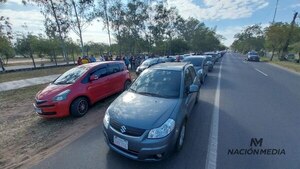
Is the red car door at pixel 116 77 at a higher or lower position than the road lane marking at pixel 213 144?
higher

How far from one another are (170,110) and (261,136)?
2499 millimetres

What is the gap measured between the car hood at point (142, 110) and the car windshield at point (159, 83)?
22 centimetres

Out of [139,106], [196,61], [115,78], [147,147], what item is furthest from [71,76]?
[196,61]

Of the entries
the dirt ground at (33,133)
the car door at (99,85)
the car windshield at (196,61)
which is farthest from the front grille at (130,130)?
the car windshield at (196,61)

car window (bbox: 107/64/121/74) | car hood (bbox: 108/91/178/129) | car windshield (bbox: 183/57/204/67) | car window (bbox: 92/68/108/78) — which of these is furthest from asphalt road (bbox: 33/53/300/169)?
Result: car windshield (bbox: 183/57/204/67)

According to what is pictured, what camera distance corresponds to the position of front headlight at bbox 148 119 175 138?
9.82ft

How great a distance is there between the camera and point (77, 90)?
228 inches

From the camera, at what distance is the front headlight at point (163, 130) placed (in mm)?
2992

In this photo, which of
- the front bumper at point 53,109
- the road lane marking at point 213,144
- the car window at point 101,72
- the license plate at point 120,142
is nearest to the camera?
the license plate at point 120,142

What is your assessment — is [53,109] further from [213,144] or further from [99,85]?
[213,144]

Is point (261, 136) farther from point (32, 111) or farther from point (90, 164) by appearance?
point (32, 111)

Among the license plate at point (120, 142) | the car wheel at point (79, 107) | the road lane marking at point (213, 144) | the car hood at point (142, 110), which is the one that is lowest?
the road lane marking at point (213, 144)

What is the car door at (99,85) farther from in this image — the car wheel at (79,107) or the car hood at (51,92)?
the car hood at (51,92)

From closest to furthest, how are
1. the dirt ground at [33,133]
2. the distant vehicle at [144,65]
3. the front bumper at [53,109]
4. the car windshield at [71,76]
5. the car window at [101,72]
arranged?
the dirt ground at [33,133], the front bumper at [53,109], the car windshield at [71,76], the car window at [101,72], the distant vehicle at [144,65]
